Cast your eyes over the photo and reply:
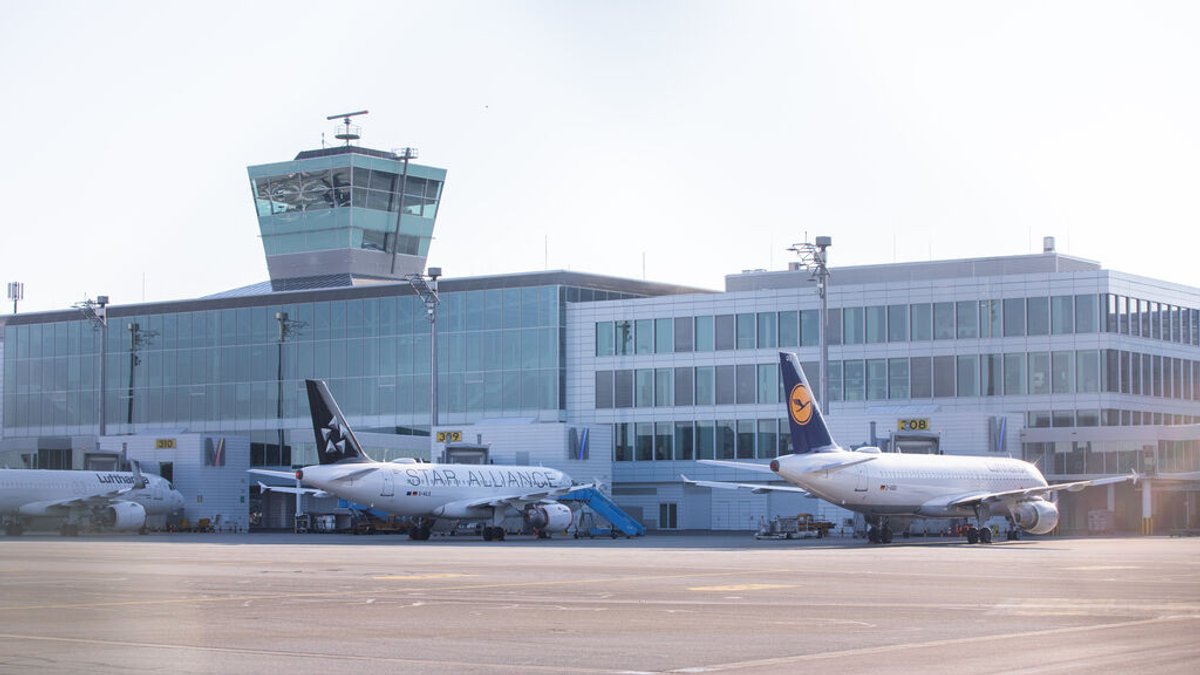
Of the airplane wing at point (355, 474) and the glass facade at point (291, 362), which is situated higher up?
the glass facade at point (291, 362)

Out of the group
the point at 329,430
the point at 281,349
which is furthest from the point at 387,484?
the point at 281,349

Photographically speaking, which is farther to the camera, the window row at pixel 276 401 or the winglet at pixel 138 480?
the window row at pixel 276 401

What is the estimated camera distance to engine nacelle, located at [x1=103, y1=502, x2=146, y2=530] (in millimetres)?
86312

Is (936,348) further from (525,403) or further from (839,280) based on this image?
(525,403)

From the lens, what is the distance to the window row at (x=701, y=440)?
9481 cm

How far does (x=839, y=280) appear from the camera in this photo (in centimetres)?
10438

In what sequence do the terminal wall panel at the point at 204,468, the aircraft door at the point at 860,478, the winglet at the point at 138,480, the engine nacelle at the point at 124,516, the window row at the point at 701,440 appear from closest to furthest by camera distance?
the aircraft door at the point at 860,478
the engine nacelle at the point at 124,516
the winglet at the point at 138,480
the window row at the point at 701,440
the terminal wall panel at the point at 204,468

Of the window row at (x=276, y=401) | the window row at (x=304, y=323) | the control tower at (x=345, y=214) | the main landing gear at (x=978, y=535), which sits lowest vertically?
the main landing gear at (x=978, y=535)

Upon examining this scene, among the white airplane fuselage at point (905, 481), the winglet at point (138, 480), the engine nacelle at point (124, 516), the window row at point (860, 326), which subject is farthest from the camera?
the winglet at point (138, 480)

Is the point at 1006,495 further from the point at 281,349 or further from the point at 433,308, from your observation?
the point at 281,349

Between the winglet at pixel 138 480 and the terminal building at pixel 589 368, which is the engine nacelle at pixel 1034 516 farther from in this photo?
the winglet at pixel 138 480

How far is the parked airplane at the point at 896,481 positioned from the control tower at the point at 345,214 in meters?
54.6

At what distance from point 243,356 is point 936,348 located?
5077 cm

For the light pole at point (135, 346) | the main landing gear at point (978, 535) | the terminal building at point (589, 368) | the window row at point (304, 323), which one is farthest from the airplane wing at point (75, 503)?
the main landing gear at point (978, 535)
